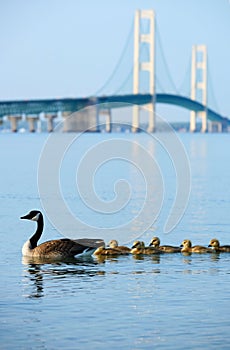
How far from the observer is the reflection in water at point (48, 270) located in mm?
10992

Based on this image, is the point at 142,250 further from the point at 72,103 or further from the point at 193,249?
the point at 72,103

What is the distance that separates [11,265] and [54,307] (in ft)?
8.88

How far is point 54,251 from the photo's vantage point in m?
13.1

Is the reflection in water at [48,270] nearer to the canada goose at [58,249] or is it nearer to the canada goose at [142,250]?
the canada goose at [58,249]

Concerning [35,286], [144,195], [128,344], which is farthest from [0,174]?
[128,344]

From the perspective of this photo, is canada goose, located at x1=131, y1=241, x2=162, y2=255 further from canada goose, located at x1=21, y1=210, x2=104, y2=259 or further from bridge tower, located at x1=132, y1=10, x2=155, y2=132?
bridge tower, located at x1=132, y1=10, x2=155, y2=132

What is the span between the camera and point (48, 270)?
12.2 metres

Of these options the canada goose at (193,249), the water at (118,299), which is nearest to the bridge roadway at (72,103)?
the water at (118,299)

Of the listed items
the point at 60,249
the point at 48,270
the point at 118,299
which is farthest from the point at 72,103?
the point at 118,299

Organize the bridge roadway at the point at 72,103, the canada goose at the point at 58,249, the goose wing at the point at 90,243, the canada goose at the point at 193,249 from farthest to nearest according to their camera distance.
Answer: the bridge roadway at the point at 72,103 → the canada goose at the point at 193,249 → the goose wing at the point at 90,243 → the canada goose at the point at 58,249

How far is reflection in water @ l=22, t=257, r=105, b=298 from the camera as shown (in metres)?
11.0

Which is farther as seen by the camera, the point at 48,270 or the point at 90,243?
the point at 90,243

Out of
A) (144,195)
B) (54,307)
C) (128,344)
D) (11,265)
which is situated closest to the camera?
(128,344)

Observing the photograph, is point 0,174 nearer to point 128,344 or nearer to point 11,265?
point 11,265
